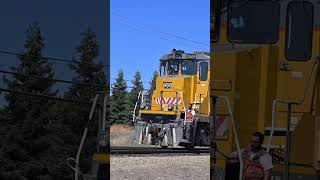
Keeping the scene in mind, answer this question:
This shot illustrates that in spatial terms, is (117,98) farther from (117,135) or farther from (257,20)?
(257,20)

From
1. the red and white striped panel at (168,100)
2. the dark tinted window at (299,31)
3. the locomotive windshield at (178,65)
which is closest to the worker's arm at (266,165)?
the dark tinted window at (299,31)

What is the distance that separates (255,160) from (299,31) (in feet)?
2.68

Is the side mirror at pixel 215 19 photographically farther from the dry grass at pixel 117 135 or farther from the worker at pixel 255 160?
the dry grass at pixel 117 135

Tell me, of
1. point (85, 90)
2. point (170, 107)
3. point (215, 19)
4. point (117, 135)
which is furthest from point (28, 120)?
point (170, 107)

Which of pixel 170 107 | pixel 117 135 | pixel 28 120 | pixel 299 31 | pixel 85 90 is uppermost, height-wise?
pixel 299 31

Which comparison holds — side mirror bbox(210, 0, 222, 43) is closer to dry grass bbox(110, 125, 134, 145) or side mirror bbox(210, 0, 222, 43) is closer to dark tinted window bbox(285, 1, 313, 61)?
dark tinted window bbox(285, 1, 313, 61)

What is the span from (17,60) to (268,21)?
4.82 feet

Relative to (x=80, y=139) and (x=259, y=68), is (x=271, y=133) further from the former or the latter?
(x=80, y=139)

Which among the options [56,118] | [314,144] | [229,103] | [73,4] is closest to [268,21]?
[229,103]

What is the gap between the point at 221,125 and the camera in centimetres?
282

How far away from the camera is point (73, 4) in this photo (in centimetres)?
229

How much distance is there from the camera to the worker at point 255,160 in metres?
2.73

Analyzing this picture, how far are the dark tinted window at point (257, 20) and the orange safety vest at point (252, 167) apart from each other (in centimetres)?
66

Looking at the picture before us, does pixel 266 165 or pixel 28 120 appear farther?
pixel 266 165
